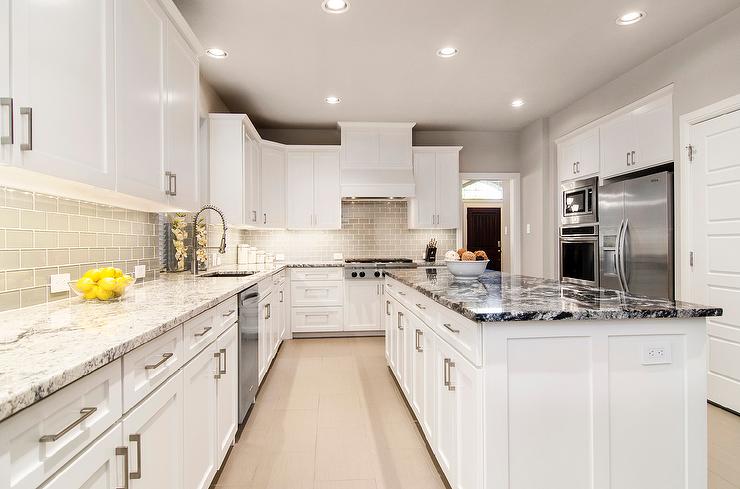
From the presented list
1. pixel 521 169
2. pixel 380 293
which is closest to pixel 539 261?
pixel 521 169

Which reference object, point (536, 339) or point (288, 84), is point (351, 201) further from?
point (536, 339)

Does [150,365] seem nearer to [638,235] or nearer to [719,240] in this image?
[719,240]

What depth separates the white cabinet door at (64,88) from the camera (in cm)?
112

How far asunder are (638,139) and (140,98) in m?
4.00

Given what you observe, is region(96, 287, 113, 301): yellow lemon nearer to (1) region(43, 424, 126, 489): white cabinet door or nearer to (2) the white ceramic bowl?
(1) region(43, 424, 126, 489): white cabinet door

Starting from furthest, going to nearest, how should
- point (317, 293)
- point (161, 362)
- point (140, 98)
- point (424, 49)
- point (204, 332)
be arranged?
point (317, 293)
point (424, 49)
point (140, 98)
point (204, 332)
point (161, 362)

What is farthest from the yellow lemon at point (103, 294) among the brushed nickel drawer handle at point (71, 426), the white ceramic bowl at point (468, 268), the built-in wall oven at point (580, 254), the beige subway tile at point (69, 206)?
the built-in wall oven at point (580, 254)

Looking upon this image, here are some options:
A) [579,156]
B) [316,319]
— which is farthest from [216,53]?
[579,156]

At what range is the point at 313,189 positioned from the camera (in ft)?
17.3

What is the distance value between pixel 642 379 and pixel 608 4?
2.55m

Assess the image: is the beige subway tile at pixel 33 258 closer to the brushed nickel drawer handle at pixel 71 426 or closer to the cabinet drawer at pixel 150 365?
the cabinet drawer at pixel 150 365

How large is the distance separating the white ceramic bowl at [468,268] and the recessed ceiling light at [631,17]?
2.08m

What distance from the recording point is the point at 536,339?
140cm

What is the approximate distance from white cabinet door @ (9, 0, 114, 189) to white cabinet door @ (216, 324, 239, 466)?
3.15ft
